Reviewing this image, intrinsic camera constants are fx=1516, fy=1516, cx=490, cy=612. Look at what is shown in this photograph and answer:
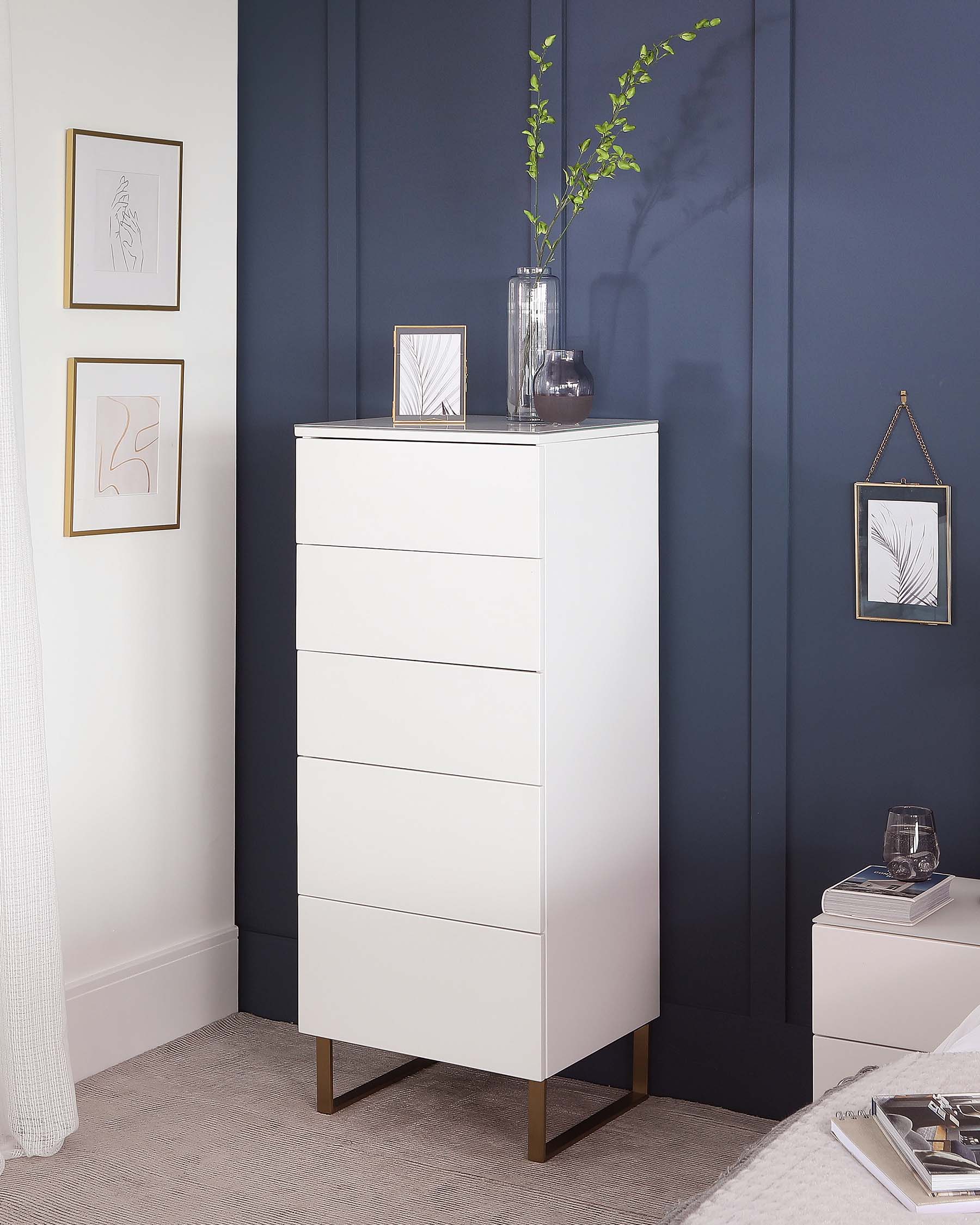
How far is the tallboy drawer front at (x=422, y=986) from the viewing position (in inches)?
112

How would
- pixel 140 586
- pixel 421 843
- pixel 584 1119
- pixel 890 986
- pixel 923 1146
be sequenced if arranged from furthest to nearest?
pixel 140 586 < pixel 584 1119 < pixel 421 843 < pixel 890 986 < pixel 923 1146

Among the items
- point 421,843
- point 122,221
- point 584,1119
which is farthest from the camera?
point 122,221

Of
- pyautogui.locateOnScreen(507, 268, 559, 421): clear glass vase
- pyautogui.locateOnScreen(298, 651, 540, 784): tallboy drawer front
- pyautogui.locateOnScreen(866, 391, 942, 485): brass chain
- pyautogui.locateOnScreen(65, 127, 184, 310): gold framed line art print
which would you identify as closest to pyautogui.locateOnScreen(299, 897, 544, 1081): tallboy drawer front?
pyautogui.locateOnScreen(298, 651, 540, 784): tallboy drawer front

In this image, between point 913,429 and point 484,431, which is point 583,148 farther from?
point 913,429

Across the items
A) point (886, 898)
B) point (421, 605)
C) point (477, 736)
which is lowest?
point (886, 898)

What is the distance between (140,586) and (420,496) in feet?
2.97

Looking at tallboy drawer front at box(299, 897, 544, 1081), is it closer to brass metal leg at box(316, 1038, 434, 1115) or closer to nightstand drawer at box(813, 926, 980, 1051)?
brass metal leg at box(316, 1038, 434, 1115)

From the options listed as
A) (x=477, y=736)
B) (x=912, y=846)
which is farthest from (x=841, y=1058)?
(x=477, y=736)

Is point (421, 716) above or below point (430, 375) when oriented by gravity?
below

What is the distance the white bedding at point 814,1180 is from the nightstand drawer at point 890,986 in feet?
2.15

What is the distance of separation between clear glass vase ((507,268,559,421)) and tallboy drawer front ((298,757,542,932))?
77cm

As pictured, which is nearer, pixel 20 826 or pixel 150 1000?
pixel 20 826

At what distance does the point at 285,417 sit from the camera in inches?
142

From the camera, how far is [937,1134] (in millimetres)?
1621
